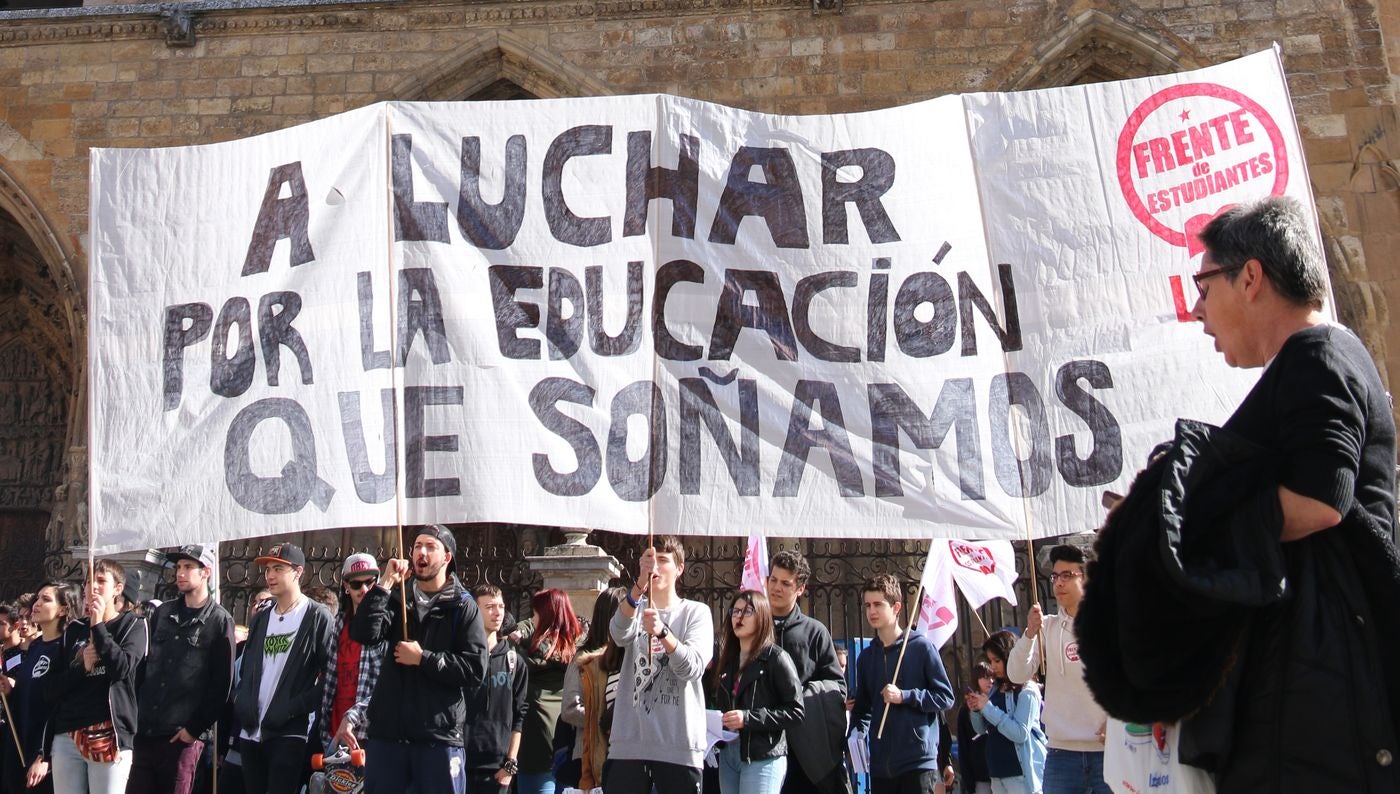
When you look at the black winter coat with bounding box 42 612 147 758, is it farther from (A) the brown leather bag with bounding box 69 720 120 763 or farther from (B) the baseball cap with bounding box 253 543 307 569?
(B) the baseball cap with bounding box 253 543 307 569

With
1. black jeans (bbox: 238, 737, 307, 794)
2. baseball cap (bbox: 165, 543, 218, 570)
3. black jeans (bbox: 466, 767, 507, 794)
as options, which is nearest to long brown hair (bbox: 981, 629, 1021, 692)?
black jeans (bbox: 466, 767, 507, 794)

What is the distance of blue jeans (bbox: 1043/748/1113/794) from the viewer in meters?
5.43

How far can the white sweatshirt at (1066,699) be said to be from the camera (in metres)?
5.41

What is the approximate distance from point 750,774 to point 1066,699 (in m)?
1.43

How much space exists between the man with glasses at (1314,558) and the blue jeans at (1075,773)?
337 cm

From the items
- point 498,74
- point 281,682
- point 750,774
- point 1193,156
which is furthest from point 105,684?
point 498,74

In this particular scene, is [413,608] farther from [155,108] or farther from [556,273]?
[155,108]

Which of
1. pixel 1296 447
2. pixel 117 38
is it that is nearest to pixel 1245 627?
pixel 1296 447

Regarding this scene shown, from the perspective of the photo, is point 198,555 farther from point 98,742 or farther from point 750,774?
point 750,774

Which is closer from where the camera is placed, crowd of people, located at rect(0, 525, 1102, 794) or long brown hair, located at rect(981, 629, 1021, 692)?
crowd of people, located at rect(0, 525, 1102, 794)

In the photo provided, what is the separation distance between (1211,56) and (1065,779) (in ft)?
31.1

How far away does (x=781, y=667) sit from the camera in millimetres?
5816

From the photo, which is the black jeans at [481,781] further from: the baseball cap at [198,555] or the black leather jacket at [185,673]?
the baseball cap at [198,555]

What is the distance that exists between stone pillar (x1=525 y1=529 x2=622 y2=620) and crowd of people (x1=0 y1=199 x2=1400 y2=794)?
8.41 feet
